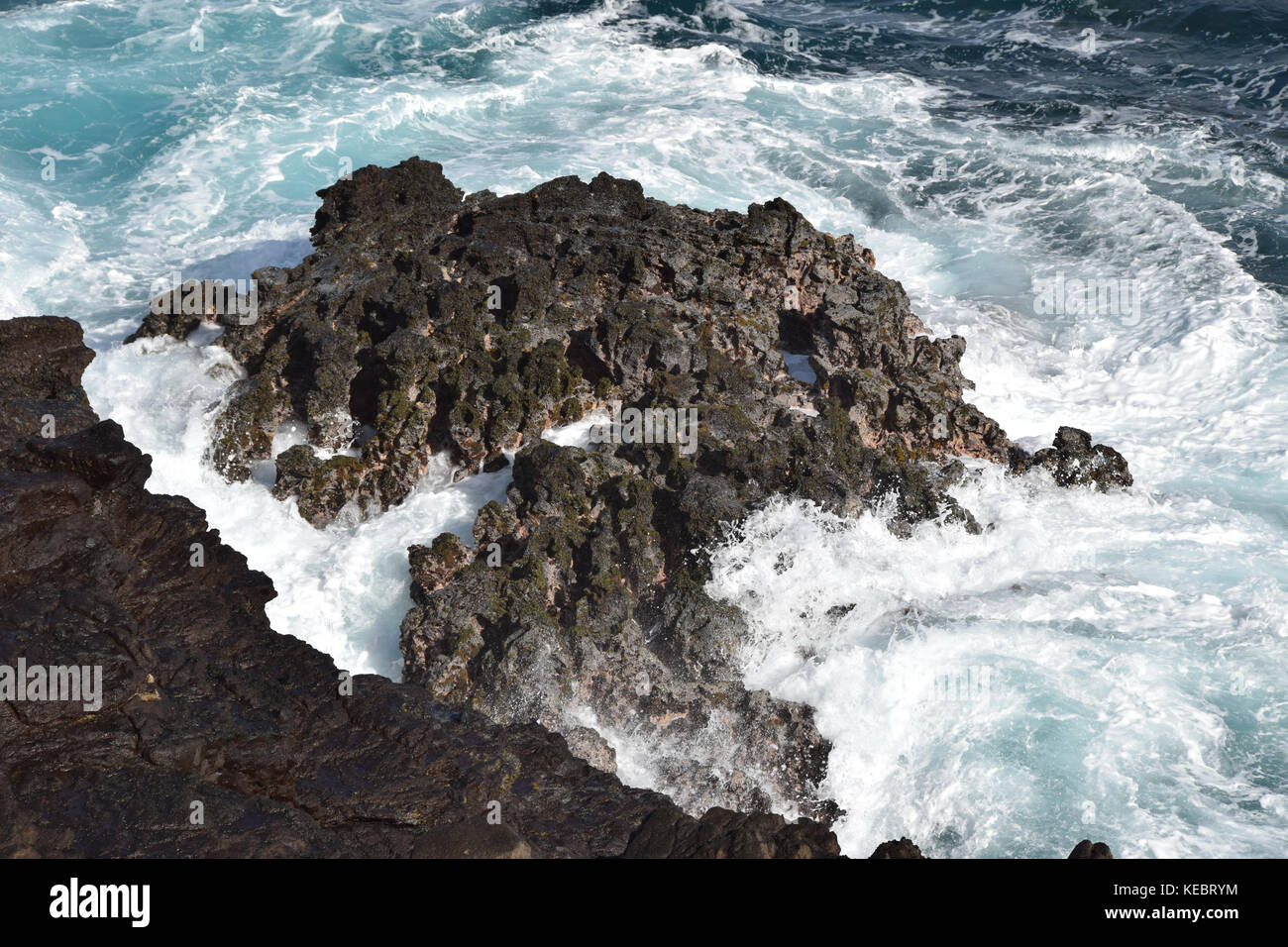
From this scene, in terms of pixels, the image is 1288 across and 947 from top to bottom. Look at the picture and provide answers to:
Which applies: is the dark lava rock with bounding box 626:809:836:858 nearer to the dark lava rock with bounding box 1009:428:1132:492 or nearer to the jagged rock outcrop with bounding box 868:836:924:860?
the jagged rock outcrop with bounding box 868:836:924:860

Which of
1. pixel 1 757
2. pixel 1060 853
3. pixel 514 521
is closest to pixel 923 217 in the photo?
pixel 514 521

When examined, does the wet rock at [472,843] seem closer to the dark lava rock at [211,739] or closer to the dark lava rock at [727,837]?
the dark lava rock at [211,739]

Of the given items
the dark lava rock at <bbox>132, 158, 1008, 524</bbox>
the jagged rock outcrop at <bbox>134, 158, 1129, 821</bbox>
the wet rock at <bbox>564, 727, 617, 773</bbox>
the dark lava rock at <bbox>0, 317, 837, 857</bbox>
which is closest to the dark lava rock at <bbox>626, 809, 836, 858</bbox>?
the dark lava rock at <bbox>0, 317, 837, 857</bbox>

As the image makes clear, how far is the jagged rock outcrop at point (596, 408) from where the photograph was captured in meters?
14.1

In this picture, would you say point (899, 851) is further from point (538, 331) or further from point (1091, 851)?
point (538, 331)

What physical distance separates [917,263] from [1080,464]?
31.6 feet

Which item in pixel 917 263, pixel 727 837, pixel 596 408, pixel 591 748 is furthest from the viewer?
pixel 917 263

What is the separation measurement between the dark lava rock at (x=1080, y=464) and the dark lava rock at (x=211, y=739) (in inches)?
395

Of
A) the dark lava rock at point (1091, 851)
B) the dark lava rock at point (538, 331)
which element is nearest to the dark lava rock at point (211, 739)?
the dark lava rock at point (1091, 851)

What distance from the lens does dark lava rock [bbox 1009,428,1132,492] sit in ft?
58.6

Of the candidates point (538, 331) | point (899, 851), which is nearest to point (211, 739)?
point (899, 851)

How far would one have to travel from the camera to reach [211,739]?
404 inches

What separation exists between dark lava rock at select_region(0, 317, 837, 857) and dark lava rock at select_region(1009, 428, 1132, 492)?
395 inches

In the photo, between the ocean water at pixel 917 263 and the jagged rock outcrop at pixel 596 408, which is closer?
the ocean water at pixel 917 263
